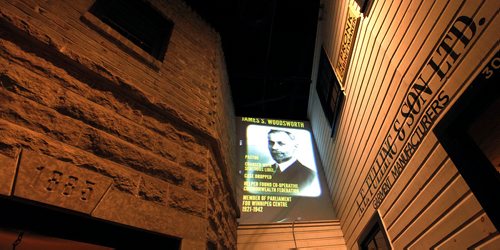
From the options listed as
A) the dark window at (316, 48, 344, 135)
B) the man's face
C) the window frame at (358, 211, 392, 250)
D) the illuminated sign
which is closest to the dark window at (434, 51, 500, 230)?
the window frame at (358, 211, 392, 250)

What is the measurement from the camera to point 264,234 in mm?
5367

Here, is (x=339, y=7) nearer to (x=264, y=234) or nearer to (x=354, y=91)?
(x=354, y=91)

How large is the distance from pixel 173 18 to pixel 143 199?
3.83 metres

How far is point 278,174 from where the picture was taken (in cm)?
637

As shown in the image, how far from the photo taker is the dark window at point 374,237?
4.25 m

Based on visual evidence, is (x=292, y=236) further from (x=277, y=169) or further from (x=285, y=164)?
(x=285, y=164)

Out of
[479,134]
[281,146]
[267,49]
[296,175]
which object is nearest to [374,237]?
[296,175]

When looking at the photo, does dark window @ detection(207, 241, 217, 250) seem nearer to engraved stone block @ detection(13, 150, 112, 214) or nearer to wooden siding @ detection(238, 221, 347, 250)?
engraved stone block @ detection(13, 150, 112, 214)

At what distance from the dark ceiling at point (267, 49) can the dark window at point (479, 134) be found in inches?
206

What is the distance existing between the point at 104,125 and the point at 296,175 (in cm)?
488

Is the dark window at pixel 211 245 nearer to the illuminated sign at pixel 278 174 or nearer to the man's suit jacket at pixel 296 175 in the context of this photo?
the illuminated sign at pixel 278 174

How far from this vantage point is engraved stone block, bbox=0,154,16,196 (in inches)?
65.1

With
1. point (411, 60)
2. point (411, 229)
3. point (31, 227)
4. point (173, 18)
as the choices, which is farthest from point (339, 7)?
Answer: point (31, 227)

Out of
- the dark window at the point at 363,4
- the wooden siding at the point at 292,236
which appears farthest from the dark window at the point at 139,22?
the wooden siding at the point at 292,236
